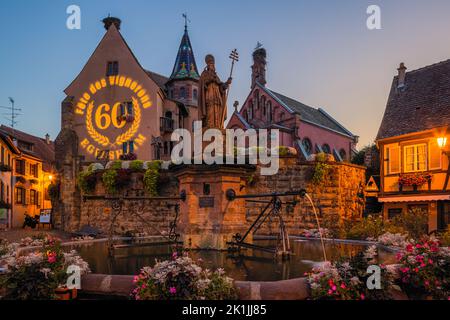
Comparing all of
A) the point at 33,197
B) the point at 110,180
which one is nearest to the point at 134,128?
the point at 110,180

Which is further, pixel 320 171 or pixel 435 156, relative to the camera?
pixel 435 156

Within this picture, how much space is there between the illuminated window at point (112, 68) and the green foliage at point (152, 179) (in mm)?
17377

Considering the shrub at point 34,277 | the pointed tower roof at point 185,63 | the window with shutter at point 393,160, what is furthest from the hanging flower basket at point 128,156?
the shrub at point 34,277

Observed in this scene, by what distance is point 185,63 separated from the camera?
41.6 meters

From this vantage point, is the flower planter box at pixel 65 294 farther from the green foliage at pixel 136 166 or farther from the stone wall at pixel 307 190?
the green foliage at pixel 136 166

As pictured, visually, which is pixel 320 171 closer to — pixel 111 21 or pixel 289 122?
pixel 289 122

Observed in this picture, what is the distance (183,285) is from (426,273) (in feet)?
11.6

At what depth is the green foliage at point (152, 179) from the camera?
21.5 meters

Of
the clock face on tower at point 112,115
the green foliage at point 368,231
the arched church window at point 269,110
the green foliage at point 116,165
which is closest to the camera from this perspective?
the green foliage at point 368,231

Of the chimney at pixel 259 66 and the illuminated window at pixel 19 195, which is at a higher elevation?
the chimney at pixel 259 66

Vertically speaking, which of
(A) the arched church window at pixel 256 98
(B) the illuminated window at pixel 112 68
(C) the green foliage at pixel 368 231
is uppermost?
(B) the illuminated window at pixel 112 68

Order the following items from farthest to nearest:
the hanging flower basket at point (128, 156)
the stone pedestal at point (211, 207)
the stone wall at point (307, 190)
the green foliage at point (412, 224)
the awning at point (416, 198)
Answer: the hanging flower basket at point (128, 156)
the awning at point (416, 198)
the stone wall at point (307, 190)
the green foliage at point (412, 224)
the stone pedestal at point (211, 207)
